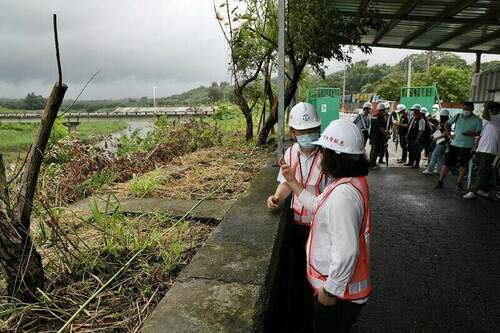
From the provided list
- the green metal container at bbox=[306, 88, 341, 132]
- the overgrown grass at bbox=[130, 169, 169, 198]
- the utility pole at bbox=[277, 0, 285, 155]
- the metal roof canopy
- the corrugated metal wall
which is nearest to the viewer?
the overgrown grass at bbox=[130, 169, 169, 198]

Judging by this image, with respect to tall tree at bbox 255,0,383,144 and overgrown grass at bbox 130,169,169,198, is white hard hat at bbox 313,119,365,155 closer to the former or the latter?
overgrown grass at bbox 130,169,169,198

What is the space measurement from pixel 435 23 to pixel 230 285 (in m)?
10.1

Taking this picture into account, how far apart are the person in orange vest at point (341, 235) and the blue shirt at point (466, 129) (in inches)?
261

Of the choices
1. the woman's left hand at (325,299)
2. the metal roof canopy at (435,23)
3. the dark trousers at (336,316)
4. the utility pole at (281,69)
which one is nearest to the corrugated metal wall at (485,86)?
the metal roof canopy at (435,23)

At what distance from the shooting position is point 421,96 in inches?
636

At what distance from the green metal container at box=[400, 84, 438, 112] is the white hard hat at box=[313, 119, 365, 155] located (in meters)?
15.3

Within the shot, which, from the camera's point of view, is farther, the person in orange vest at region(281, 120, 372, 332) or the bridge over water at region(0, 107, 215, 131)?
the bridge over water at region(0, 107, 215, 131)

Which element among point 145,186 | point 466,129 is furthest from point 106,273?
point 466,129

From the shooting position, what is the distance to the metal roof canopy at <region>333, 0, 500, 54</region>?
329 inches

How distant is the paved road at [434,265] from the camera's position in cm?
323

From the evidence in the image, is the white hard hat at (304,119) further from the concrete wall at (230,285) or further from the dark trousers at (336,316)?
the dark trousers at (336,316)

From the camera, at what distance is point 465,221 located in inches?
232

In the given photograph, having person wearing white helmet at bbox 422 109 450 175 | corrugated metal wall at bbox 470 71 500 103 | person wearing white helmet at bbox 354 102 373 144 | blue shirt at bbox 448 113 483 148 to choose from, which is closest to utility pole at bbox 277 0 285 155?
blue shirt at bbox 448 113 483 148

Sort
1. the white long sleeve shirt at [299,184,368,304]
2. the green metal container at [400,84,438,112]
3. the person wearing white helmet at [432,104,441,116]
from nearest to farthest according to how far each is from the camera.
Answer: the white long sleeve shirt at [299,184,368,304] → the person wearing white helmet at [432,104,441,116] → the green metal container at [400,84,438,112]
